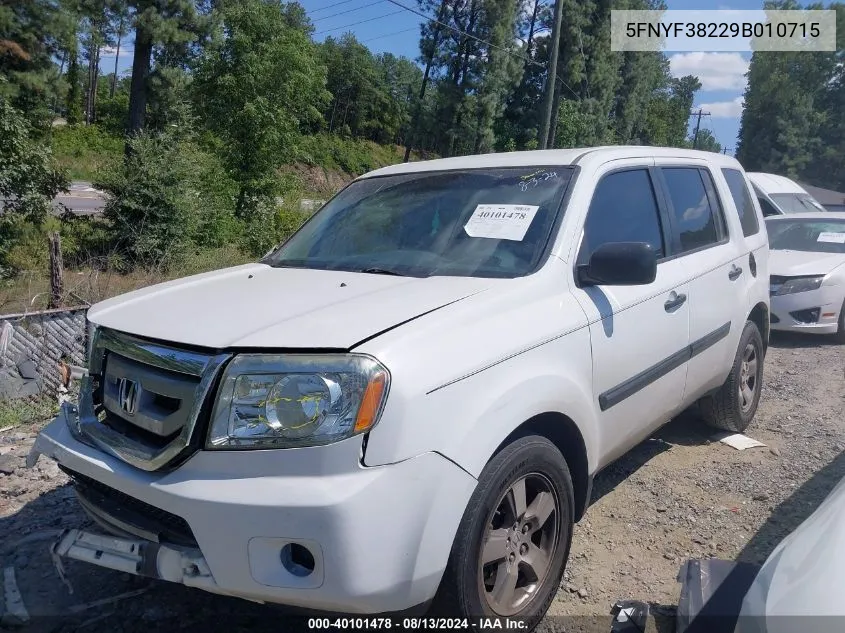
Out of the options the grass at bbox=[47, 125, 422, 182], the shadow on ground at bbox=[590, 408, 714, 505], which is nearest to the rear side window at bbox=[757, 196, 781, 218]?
the shadow on ground at bbox=[590, 408, 714, 505]

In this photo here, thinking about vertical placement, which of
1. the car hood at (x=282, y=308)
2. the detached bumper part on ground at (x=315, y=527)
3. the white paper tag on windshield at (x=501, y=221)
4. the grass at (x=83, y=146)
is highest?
the grass at (x=83, y=146)

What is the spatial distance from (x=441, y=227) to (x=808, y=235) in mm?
7764

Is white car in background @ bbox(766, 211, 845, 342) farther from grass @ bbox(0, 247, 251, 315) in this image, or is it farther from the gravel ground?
grass @ bbox(0, 247, 251, 315)

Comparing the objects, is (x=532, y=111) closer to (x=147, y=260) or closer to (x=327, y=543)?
(x=147, y=260)

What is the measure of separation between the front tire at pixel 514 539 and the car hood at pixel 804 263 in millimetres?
6626

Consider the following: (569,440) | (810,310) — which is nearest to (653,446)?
(569,440)

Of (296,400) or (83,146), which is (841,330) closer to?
(296,400)

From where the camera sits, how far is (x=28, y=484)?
13.2 feet

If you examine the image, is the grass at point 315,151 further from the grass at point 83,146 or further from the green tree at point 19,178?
the green tree at point 19,178

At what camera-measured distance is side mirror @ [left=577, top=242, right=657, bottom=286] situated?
110 inches

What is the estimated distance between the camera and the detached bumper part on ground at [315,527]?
196cm

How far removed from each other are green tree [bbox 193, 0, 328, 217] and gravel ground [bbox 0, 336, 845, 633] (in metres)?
14.4

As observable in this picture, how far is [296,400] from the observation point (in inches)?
81.8

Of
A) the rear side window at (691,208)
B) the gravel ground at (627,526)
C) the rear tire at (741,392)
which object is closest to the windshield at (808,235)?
the gravel ground at (627,526)
